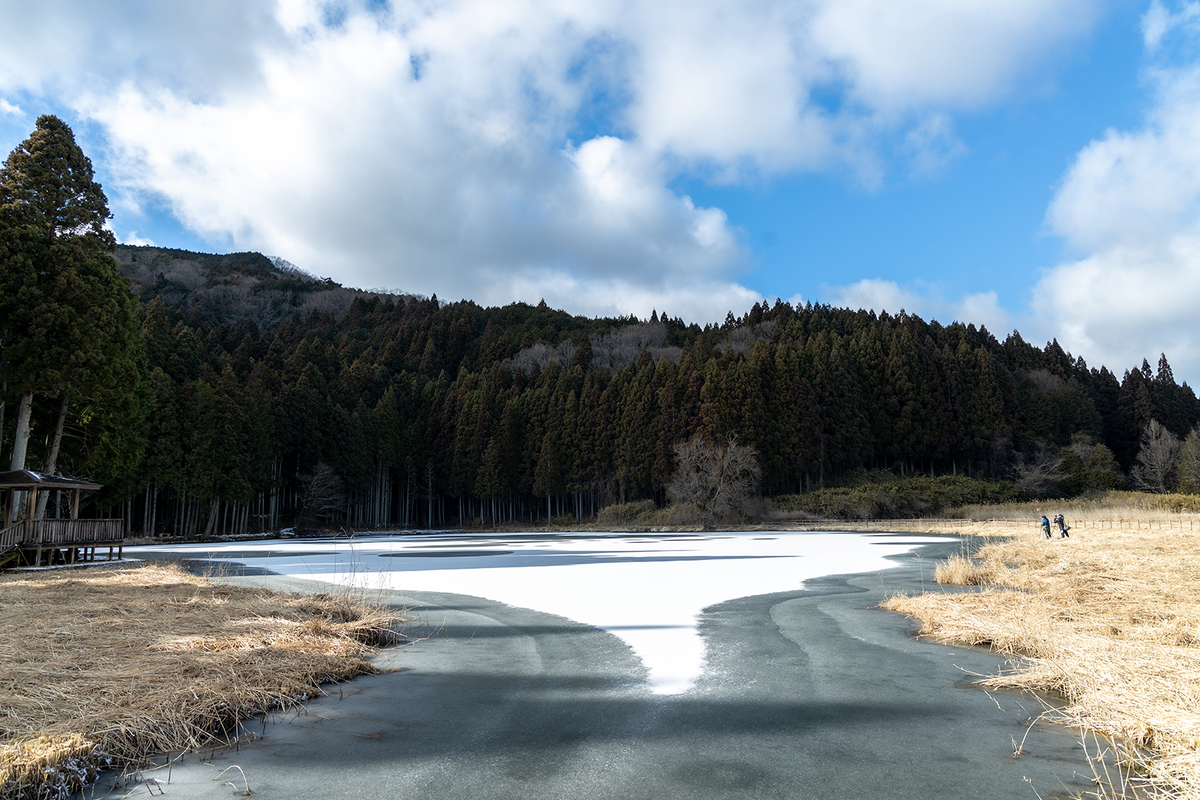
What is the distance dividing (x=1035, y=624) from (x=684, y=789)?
5518 millimetres

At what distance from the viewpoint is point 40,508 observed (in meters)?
19.4

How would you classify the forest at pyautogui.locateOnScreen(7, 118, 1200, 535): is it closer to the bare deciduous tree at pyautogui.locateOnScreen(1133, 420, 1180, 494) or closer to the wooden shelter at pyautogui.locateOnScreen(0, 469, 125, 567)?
the bare deciduous tree at pyautogui.locateOnScreen(1133, 420, 1180, 494)

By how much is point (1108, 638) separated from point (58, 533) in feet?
73.0

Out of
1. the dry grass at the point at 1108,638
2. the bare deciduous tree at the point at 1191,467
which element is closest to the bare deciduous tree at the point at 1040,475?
the bare deciduous tree at the point at 1191,467

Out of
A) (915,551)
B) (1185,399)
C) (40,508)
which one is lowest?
(915,551)

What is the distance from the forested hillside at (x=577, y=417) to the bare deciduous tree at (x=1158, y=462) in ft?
12.6

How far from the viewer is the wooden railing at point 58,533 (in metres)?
16.1

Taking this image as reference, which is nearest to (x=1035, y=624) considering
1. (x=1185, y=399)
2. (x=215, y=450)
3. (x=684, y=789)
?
(x=684, y=789)

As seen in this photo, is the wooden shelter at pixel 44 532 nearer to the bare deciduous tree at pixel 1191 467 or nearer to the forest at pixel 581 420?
the forest at pixel 581 420

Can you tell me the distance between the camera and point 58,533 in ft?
55.4

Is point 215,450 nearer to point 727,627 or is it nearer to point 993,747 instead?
point 727,627

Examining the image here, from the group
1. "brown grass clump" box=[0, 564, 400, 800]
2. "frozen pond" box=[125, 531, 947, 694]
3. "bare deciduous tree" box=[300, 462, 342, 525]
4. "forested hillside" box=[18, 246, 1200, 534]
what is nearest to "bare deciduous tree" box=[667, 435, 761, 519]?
"forested hillside" box=[18, 246, 1200, 534]

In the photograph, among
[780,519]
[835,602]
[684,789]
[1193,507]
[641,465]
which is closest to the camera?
[684,789]

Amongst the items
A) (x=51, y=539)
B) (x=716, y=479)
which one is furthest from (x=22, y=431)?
(x=716, y=479)
